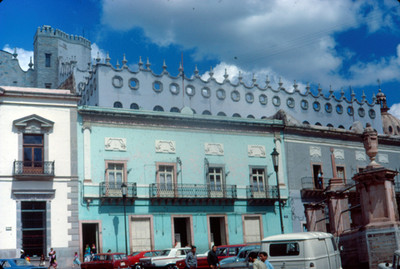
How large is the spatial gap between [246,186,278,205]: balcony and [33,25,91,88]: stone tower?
2920cm

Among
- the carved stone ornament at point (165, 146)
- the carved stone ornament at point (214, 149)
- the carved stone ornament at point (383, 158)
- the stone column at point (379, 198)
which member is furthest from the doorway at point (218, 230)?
the stone column at point (379, 198)

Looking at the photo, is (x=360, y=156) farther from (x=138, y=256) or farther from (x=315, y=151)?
(x=138, y=256)

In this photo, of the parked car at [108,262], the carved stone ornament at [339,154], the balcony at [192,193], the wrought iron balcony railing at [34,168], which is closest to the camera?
the parked car at [108,262]

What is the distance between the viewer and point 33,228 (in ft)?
99.0

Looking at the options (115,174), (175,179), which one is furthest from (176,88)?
(115,174)

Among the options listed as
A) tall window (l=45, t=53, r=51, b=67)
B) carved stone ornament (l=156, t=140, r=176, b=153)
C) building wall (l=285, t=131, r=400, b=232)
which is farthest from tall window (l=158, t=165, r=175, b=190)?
tall window (l=45, t=53, r=51, b=67)

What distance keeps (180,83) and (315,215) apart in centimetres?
1960

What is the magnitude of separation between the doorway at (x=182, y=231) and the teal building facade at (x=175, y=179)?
60 mm

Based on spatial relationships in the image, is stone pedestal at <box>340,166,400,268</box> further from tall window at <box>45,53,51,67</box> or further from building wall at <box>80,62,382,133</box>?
tall window at <box>45,53,51,67</box>

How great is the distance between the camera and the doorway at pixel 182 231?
1362 inches

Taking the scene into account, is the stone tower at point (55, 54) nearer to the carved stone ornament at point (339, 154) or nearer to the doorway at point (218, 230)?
the doorway at point (218, 230)

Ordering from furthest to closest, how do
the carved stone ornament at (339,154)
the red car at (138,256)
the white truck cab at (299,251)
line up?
the carved stone ornament at (339,154)
the red car at (138,256)
the white truck cab at (299,251)

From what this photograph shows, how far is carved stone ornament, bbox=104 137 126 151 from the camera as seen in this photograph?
108ft

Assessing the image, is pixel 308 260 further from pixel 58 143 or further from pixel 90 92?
pixel 90 92
